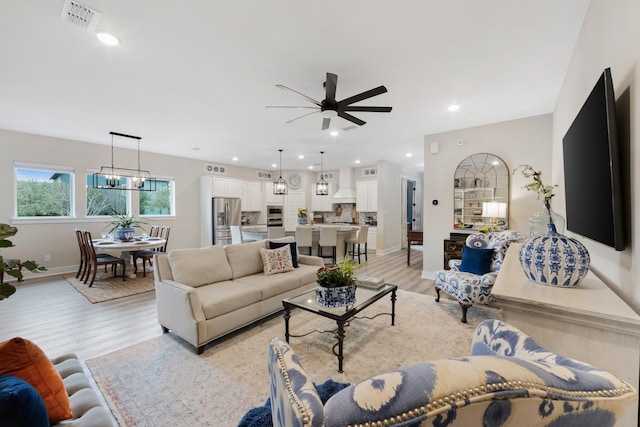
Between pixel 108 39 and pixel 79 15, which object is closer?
pixel 79 15

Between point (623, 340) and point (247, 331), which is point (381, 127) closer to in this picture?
point (247, 331)

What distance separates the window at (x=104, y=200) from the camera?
5.71 m

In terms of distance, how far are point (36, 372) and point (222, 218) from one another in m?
6.41

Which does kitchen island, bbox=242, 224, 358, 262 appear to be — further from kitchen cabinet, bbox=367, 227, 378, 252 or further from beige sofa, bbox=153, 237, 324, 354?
beige sofa, bbox=153, 237, 324, 354

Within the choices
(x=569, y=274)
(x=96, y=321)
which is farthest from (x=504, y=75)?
(x=96, y=321)

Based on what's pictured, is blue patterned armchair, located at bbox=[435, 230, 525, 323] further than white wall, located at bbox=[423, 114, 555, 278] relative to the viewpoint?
No

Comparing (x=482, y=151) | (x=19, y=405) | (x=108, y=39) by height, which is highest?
(x=108, y=39)

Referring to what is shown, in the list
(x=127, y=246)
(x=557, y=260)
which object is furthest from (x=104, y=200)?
(x=557, y=260)

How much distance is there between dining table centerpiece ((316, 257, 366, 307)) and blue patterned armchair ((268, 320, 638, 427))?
182cm

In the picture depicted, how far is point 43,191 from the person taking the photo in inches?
204

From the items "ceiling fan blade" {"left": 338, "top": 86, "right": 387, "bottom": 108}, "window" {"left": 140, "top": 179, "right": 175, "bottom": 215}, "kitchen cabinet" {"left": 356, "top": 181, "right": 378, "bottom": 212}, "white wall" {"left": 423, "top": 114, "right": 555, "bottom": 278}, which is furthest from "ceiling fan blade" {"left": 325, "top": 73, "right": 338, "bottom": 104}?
"window" {"left": 140, "top": 179, "right": 175, "bottom": 215}

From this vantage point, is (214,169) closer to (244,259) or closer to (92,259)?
(92,259)

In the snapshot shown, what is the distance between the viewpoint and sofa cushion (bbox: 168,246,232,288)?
9.25 ft

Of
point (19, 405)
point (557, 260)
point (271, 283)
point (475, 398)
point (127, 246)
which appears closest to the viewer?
point (475, 398)
